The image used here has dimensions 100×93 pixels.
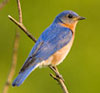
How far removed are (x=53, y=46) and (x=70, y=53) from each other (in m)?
2.34

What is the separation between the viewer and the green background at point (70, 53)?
8188mm

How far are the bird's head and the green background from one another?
5.57ft

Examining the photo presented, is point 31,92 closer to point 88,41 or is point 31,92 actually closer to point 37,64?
point 88,41

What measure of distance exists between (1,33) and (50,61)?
275cm

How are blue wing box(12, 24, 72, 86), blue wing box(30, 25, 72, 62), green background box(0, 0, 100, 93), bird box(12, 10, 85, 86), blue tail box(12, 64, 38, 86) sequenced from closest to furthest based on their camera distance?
blue tail box(12, 64, 38, 86), blue wing box(12, 24, 72, 86), bird box(12, 10, 85, 86), blue wing box(30, 25, 72, 62), green background box(0, 0, 100, 93)

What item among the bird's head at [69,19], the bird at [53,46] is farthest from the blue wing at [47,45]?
the bird's head at [69,19]

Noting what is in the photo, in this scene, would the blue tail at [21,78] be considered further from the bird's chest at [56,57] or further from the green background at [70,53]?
the green background at [70,53]

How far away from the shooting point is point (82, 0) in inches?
343

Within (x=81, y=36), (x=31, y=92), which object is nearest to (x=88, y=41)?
(x=81, y=36)

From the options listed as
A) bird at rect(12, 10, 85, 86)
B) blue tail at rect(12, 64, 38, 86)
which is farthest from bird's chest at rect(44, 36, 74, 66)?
blue tail at rect(12, 64, 38, 86)

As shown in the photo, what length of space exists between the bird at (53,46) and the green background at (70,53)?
176cm

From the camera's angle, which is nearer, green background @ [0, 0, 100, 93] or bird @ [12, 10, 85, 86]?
bird @ [12, 10, 85, 86]

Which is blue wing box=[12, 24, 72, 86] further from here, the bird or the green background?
the green background

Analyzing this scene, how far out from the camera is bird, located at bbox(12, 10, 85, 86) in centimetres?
558
